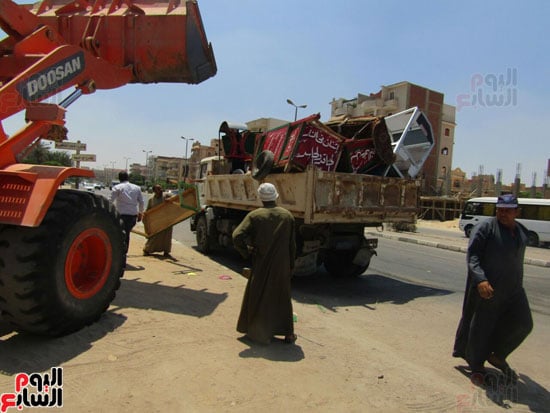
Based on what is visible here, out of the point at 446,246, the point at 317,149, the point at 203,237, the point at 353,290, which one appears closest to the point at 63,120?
the point at 317,149

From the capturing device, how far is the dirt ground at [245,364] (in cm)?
292

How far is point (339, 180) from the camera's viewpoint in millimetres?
6586

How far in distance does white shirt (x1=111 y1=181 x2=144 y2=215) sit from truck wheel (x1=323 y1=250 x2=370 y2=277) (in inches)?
155

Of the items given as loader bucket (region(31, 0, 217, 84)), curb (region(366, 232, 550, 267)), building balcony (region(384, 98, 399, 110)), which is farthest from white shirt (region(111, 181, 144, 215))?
building balcony (region(384, 98, 399, 110))

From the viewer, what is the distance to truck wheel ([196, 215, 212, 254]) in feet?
32.8

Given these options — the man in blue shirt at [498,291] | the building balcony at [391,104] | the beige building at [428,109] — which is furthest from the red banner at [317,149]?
the building balcony at [391,104]

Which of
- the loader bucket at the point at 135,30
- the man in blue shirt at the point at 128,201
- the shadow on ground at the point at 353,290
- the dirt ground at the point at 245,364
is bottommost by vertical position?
the shadow on ground at the point at 353,290

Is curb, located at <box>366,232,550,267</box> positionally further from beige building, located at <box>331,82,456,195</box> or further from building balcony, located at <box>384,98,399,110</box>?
building balcony, located at <box>384,98,399,110</box>

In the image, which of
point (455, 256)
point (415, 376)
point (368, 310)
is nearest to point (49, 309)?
point (415, 376)

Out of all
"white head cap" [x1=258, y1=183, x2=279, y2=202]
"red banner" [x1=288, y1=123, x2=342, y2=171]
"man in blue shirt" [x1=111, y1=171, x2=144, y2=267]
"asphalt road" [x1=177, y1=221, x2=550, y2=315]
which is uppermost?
"red banner" [x1=288, y1=123, x2=342, y2=171]

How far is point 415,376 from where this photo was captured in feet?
11.6

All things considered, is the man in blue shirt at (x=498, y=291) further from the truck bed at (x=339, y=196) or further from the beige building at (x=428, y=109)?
the beige building at (x=428, y=109)

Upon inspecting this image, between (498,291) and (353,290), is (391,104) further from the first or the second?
(498,291)

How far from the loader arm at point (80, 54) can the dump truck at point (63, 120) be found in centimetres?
1
